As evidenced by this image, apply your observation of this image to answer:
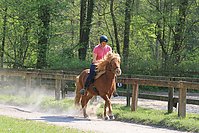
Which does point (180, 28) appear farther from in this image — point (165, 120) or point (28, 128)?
point (28, 128)

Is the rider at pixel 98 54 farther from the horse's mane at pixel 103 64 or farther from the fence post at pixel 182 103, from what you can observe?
the fence post at pixel 182 103

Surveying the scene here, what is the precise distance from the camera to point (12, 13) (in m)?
23.0

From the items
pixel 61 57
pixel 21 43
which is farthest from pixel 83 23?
pixel 21 43

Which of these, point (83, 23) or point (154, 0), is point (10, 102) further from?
point (154, 0)

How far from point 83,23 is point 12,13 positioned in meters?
7.01

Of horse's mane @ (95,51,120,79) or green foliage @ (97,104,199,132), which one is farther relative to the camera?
horse's mane @ (95,51,120,79)

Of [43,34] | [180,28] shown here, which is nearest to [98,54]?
[43,34]

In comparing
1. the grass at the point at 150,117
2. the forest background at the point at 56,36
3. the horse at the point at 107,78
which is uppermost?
the forest background at the point at 56,36

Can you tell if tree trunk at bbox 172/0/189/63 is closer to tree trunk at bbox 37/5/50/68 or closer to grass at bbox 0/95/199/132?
tree trunk at bbox 37/5/50/68

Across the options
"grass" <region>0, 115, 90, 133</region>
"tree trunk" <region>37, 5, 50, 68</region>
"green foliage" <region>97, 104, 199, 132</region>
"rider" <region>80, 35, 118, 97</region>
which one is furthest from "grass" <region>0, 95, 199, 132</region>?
"tree trunk" <region>37, 5, 50, 68</region>

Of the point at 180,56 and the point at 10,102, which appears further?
the point at 180,56

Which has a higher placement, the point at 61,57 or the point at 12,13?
the point at 12,13

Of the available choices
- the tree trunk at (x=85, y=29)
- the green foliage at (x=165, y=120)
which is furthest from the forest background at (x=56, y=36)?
the green foliage at (x=165, y=120)

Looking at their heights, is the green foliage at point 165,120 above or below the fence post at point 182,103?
below
